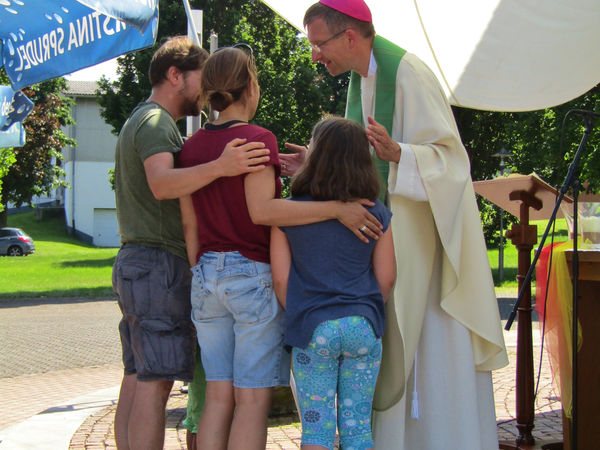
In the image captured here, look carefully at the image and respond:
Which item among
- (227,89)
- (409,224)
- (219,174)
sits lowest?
(409,224)

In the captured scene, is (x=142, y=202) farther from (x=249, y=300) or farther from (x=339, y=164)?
(x=339, y=164)

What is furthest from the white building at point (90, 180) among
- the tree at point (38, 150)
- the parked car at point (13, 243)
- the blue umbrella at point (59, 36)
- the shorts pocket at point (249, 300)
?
the shorts pocket at point (249, 300)

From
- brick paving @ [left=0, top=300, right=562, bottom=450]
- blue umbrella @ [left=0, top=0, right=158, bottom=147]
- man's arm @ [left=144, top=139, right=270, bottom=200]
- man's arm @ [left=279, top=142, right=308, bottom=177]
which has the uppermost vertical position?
blue umbrella @ [left=0, top=0, right=158, bottom=147]

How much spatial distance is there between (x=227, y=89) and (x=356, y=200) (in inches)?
25.6

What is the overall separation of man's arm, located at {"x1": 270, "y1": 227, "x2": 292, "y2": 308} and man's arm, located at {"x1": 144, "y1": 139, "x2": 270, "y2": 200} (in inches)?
10.4

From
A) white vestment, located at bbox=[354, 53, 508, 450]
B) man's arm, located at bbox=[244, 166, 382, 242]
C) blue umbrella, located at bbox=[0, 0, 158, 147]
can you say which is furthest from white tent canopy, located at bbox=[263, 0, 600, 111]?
man's arm, located at bbox=[244, 166, 382, 242]

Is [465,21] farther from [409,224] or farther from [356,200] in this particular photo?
[356,200]

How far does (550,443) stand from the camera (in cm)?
418

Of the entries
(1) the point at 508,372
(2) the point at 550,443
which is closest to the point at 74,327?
(1) the point at 508,372

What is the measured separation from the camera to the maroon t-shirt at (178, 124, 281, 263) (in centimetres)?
Answer: 276

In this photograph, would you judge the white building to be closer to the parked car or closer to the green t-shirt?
the parked car

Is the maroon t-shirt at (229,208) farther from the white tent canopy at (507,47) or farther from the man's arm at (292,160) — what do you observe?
the white tent canopy at (507,47)

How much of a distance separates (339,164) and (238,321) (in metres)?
0.70

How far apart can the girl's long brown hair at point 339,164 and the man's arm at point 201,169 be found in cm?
19
